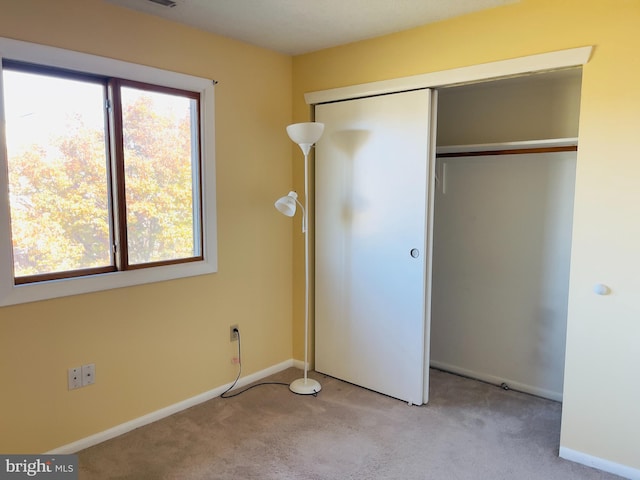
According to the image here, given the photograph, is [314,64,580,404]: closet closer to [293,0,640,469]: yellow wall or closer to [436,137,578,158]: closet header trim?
[436,137,578,158]: closet header trim

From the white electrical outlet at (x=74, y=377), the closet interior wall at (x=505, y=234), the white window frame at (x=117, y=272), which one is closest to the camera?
the white window frame at (x=117, y=272)

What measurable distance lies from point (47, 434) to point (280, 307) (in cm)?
171

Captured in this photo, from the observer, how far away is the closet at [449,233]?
9.69 feet

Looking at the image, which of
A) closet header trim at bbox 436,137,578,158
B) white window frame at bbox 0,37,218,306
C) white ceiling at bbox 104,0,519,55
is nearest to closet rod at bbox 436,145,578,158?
closet header trim at bbox 436,137,578,158

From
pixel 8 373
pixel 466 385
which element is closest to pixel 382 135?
pixel 466 385

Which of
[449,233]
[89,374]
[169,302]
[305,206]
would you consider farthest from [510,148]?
[89,374]

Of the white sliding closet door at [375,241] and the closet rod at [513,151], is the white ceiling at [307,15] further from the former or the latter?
the closet rod at [513,151]

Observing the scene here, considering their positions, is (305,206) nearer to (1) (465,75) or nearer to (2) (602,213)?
(1) (465,75)

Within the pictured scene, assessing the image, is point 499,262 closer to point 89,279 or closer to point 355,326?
point 355,326

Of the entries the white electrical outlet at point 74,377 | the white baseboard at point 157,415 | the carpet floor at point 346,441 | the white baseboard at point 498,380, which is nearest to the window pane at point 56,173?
the white electrical outlet at point 74,377

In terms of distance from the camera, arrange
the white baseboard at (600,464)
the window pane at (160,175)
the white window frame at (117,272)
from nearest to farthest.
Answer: the white window frame at (117,272)
the white baseboard at (600,464)
the window pane at (160,175)

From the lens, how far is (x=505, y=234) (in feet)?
10.8

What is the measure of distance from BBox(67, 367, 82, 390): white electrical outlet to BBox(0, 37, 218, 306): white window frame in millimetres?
418

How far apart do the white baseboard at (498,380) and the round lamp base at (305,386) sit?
41.7 inches
